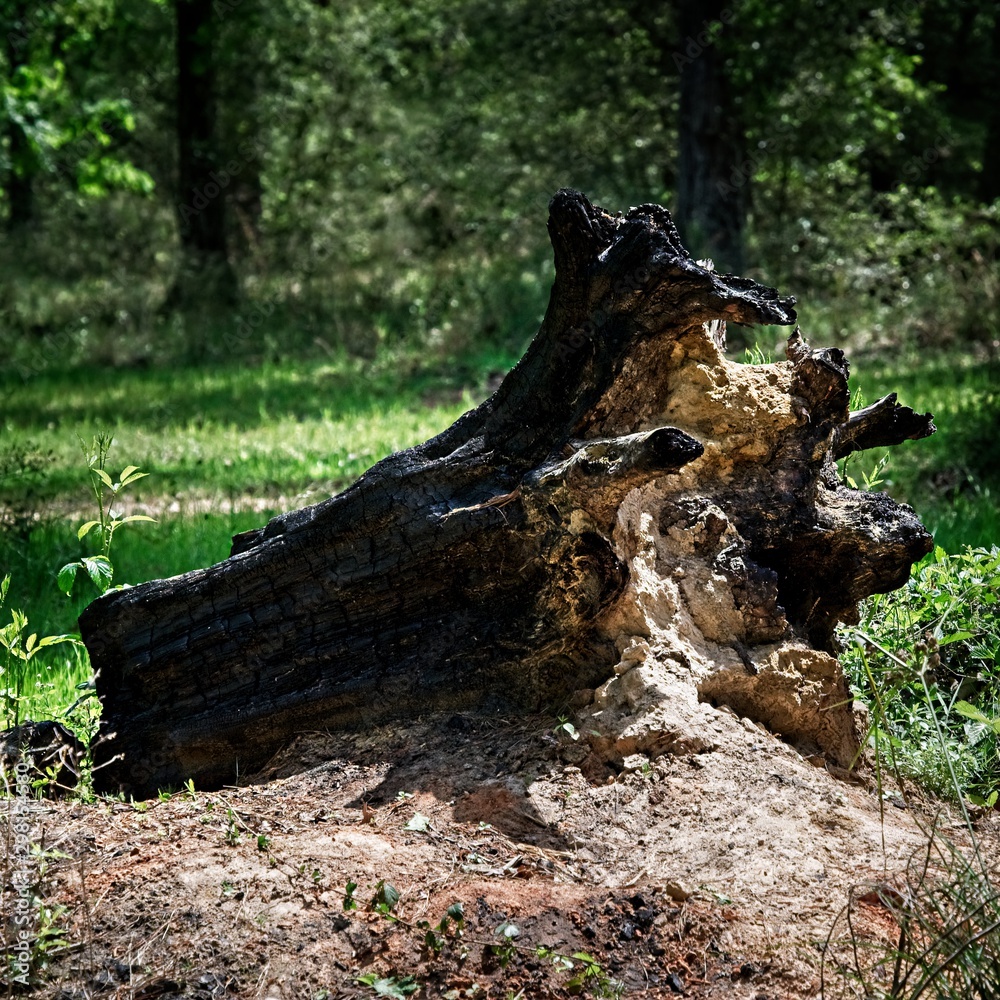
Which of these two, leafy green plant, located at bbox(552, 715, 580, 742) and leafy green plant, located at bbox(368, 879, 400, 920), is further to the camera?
leafy green plant, located at bbox(552, 715, 580, 742)

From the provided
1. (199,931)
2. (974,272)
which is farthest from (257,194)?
(199,931)

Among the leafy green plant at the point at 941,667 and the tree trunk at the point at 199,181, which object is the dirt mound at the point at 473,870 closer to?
the leafy green plant at the point at 941,667

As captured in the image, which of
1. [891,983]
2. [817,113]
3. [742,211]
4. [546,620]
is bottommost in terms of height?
[891,983]

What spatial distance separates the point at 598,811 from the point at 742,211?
489 inches

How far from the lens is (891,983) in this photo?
2.79 m

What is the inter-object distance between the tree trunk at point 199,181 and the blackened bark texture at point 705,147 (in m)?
6.03

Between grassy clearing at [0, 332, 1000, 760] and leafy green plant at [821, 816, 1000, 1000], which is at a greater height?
grassy clearing at [0, 332, 1000, 760]

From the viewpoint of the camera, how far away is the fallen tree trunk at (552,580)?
3.74 meters

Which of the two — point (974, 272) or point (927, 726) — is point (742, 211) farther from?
point (927, 726)

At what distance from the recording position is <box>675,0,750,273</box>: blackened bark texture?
47.0ft

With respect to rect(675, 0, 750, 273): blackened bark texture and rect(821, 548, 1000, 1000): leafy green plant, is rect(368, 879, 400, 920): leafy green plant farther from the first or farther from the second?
rect(675, 0, 750, 273): blackened bark texture

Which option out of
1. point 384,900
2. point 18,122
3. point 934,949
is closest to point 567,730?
point 384,900

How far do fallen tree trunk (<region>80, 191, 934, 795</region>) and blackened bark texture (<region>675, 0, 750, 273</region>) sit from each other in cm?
1066

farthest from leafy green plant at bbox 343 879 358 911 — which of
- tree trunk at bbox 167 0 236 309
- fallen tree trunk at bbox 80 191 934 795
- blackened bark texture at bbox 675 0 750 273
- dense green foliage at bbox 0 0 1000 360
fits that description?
tree trunk at bbox 167 0 236 309
